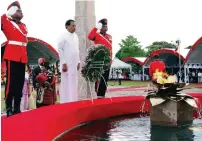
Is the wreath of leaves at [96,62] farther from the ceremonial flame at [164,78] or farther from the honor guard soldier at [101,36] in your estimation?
the ceremonial flame at [164,78]

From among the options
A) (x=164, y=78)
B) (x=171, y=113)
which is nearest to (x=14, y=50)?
A: (x=164, y=78)

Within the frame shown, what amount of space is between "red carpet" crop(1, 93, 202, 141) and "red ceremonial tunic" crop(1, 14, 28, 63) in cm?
74

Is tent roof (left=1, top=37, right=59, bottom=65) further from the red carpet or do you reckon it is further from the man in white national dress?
the red carpet

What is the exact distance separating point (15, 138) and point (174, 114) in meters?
2.28

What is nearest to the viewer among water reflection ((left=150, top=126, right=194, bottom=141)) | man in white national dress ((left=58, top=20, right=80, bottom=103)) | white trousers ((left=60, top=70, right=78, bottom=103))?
water reflection ((left=150, top=126, right=194, bottom=141))

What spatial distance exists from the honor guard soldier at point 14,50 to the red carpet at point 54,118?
486mm

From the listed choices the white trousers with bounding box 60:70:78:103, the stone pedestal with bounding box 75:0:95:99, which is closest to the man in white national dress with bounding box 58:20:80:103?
the white trousers with bounding box 60:70:78:103

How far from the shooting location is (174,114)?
14.3ft

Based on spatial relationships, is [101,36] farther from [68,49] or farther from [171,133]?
[171,133]

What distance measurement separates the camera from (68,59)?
5766mm

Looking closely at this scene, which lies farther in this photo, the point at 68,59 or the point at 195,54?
the point at 195,54

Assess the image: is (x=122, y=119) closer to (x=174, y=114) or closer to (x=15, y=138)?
(x=174, y=114)

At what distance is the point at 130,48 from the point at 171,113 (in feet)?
180

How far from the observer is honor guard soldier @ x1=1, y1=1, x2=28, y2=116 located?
433 cm
